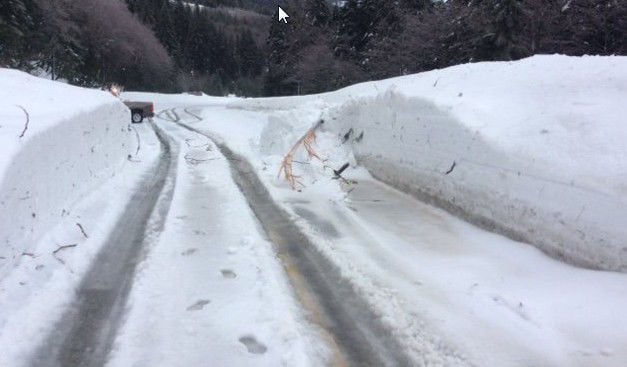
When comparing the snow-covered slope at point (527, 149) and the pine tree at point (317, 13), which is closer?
the snow-covered slope at point (527, 149)

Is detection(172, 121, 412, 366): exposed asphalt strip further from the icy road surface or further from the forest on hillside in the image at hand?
the forest on hillside

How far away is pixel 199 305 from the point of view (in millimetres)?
5117

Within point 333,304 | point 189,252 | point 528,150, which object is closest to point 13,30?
point 189,252

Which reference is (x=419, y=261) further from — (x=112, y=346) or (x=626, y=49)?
(x=626, y=49)

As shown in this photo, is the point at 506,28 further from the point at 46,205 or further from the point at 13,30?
the point at 13,30

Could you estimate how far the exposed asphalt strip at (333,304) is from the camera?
4.30 m

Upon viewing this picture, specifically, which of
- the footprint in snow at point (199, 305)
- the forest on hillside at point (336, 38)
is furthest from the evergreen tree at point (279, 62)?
the footprint in snow at point (199, 305)

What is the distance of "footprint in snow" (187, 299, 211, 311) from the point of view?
198 inches

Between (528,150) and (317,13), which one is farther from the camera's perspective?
(317,13)

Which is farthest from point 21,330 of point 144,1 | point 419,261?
point 144,1

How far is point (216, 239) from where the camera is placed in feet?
23.6

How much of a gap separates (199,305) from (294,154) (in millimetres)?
8035

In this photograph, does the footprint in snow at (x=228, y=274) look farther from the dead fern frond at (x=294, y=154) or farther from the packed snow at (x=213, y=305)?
the dead fern frond at (x=294, y=154)

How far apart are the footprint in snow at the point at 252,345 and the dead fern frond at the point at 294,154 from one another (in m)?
6.52
